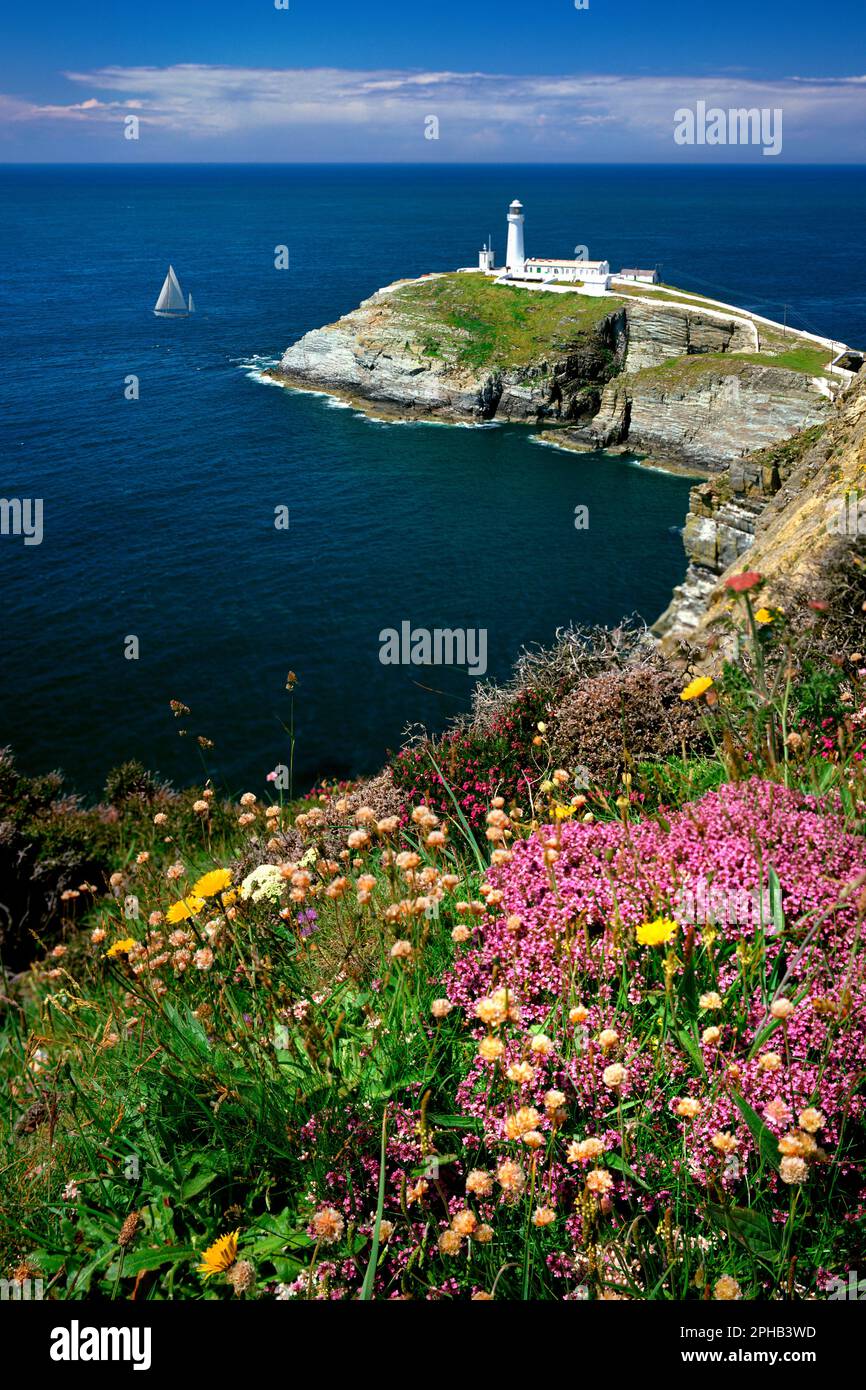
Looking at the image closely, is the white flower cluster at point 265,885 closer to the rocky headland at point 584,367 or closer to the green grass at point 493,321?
the rocky headland at point 584,367

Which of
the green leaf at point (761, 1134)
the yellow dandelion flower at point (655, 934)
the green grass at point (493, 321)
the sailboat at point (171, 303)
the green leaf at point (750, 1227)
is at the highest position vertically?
the sailboat at point (171, 303)

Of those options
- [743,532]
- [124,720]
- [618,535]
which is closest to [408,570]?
[618,535]

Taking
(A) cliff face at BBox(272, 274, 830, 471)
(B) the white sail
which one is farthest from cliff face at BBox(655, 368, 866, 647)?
(B) the white sail

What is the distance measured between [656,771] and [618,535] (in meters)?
44.7

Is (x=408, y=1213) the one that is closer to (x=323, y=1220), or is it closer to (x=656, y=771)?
(x=323, y=1220)

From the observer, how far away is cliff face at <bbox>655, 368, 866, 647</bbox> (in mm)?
8852

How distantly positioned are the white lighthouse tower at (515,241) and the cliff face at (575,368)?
28.6 ft

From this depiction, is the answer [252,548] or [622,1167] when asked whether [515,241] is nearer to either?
[252,548]

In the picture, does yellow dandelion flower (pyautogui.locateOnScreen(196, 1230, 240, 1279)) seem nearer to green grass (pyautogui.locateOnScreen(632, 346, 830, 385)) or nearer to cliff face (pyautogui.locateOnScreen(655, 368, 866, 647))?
cliff face (pyautogui.locateOnScreen(655, 368, 866, 647))

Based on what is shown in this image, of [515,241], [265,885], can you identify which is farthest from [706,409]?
[265,885]

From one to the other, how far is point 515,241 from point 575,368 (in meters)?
Result: 29.2

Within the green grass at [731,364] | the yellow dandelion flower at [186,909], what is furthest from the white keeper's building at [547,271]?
the yellow dandelion flower at [186,909]

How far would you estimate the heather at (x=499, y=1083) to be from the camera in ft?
9.62
